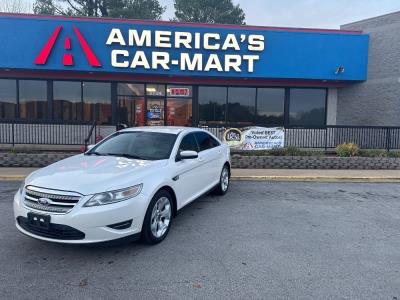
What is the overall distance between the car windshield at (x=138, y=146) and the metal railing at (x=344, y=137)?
7188 millimetres

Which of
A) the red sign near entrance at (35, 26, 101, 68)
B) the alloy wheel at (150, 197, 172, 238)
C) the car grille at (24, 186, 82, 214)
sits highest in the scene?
the red sign near entrance at (35, 26, 101, 68)

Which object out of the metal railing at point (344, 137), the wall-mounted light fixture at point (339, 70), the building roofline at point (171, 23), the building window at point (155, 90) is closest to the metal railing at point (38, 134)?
the building window at point (155, 90)

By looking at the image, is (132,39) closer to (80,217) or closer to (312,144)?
(312,144)

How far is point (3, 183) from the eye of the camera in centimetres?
839

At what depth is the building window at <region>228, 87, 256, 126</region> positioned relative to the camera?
16.3 metres

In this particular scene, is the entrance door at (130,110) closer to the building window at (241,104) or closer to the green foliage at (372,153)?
the building window at (241,104)

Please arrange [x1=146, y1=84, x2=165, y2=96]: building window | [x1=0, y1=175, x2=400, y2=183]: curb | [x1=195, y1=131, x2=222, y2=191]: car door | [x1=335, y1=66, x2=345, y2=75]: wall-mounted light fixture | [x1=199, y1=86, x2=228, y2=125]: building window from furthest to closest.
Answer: [x1=199, y1=86, x2=228, y2=125]: building window
[x1=146, y1=84, x2=165, y2=96]: building window
[x1=335, y1=66, x2=345, y2=75]: wall-mounted light fixture
[x1=0, y1=175, x2=400, y2=183]: curb
[x1=195, y1=131, x2=222, y2=191]: car door

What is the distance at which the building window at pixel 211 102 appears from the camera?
16141 millimetres

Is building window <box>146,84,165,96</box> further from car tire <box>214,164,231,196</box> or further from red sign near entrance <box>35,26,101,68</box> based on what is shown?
car tire <box>214,164,231,196</box>

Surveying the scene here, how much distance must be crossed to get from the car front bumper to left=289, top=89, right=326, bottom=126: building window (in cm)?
1393

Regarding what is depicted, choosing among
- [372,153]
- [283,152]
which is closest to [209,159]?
Result: [283,152]

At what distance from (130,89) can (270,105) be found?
273 inches

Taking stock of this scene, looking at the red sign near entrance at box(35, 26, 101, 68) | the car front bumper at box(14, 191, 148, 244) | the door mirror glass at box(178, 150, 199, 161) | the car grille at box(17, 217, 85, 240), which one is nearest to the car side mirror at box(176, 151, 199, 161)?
the door mirror glass at box(178, 150, 199, 161)

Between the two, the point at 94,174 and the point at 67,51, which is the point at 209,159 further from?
the point at 67,51
